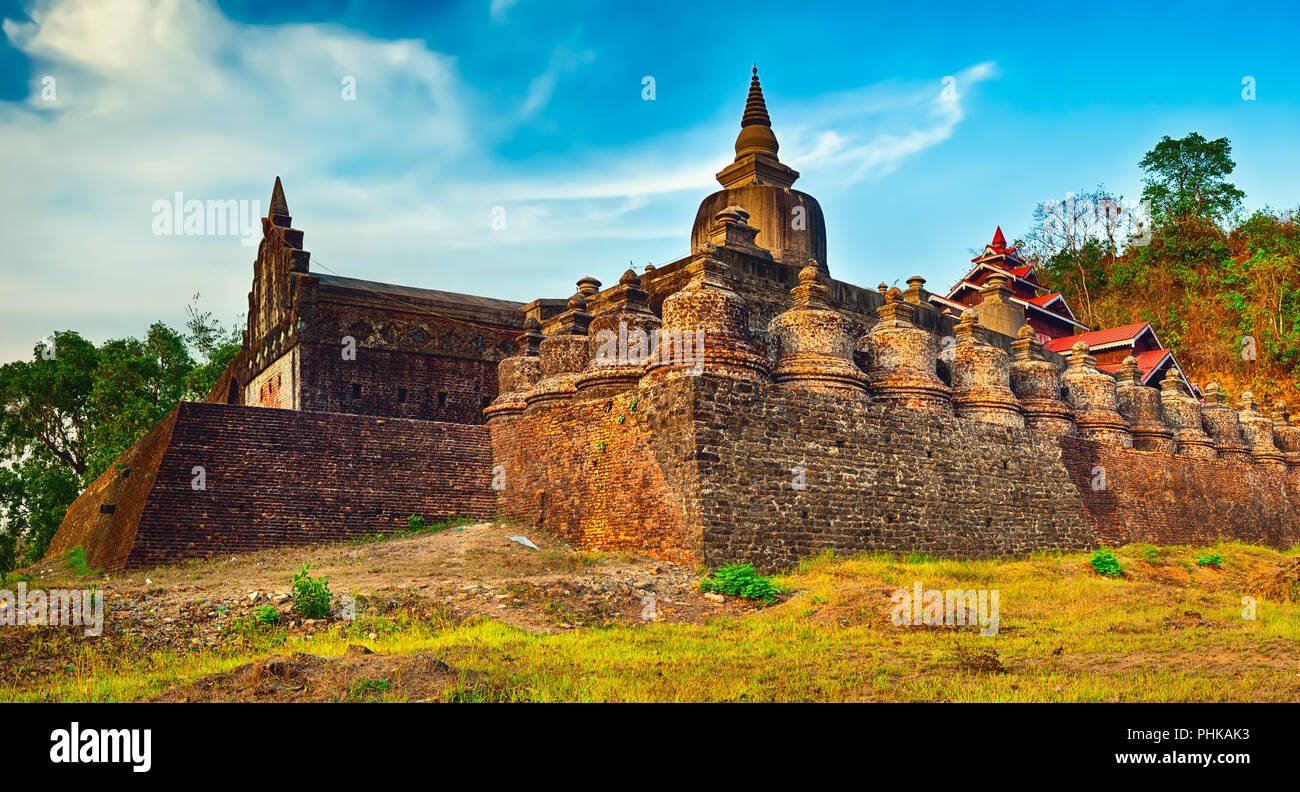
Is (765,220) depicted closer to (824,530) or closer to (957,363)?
(957,363)

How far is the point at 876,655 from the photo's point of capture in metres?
10.1

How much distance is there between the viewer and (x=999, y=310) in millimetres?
28516

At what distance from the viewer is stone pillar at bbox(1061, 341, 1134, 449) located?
24.0 meters

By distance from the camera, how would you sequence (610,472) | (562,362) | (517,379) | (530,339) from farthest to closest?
(530,339), (517,379), (562,362), (610,472)

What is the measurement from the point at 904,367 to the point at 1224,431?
12916 millimetres

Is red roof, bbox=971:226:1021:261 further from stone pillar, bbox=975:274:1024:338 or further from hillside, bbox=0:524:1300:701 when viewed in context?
hillside, bbox=0:524:1300:701

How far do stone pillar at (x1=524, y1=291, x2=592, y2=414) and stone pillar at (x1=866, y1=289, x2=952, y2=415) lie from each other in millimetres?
5195

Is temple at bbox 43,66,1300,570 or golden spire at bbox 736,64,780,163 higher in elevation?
golden spire at bbox 736,64,780,163

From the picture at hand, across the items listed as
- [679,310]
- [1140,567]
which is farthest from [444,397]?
[1140,567]

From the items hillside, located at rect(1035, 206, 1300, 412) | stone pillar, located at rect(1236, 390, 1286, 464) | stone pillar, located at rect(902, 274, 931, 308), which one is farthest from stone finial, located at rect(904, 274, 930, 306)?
hillside, located at rect(1035, 206, 1300, 412)

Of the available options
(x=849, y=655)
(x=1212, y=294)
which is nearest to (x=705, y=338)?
(x=849, y=655)

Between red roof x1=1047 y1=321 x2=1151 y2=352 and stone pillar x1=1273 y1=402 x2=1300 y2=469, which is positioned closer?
stone pillar x1=1273 y1=402 x2=1300 y2=469

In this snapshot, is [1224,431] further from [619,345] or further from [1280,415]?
[619,345]
